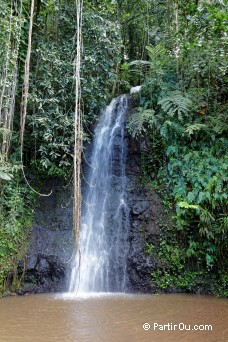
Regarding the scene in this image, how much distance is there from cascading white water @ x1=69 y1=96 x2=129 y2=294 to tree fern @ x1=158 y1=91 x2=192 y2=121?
50.0 inches

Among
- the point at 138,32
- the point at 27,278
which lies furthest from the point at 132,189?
the point at 138,32

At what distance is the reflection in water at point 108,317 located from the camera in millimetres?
3852

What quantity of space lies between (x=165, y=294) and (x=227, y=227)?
5.64 ft

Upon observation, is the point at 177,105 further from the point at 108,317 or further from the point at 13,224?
the point at 108,317

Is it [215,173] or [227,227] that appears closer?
[227,227]

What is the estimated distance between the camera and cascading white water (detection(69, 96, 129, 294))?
654cm

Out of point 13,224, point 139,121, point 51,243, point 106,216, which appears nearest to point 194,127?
point 139,121

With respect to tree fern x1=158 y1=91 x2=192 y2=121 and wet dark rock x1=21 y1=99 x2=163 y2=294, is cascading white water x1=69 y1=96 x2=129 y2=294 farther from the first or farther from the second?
tree fern x1=158 y1=91 x2=192 y2=121

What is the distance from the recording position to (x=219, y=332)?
3992mm

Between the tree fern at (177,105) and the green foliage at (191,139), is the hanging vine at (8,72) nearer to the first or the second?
the green foliage at (191,139)

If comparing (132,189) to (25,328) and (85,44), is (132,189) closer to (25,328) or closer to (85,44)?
(85,44)

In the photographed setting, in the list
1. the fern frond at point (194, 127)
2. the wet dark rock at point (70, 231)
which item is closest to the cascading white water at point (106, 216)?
the wet dark rock at point (70, 231)

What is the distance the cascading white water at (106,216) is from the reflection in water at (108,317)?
0.60m

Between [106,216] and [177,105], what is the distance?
3.05 metres
